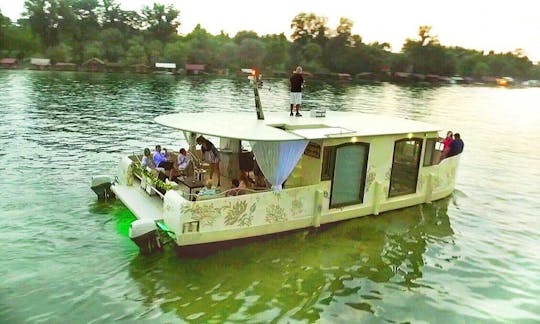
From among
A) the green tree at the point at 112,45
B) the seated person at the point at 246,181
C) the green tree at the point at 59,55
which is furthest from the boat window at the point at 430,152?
the green tree at the point at 112,45

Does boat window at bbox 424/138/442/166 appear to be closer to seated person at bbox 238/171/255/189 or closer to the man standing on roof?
the man standing on roof

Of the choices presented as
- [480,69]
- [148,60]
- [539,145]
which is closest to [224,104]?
[539,145]

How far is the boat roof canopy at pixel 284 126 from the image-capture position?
40.6 ft

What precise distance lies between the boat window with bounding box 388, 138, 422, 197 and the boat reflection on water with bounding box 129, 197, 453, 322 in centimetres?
166

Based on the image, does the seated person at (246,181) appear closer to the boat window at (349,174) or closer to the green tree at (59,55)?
the boat window at (349,174)

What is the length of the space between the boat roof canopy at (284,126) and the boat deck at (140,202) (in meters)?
2.41

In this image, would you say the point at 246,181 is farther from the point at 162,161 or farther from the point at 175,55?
the point at 175,55

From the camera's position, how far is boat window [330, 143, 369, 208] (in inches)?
555

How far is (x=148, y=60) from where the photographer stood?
391 ft

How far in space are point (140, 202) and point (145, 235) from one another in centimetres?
225

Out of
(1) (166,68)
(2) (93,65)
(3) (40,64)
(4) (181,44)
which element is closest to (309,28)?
(4) (181,44)

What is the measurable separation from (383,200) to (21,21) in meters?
135

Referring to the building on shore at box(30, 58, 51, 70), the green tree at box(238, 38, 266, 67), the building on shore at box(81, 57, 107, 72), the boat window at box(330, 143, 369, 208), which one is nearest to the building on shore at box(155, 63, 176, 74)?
the building on shore at box(81, 57, 107, 72)

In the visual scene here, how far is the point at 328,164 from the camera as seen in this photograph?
1381 centimetres
